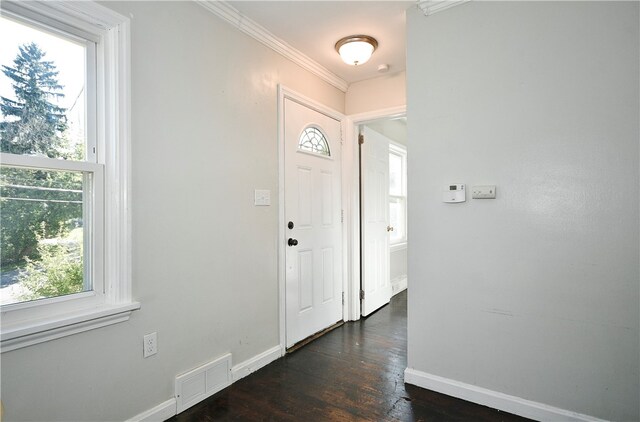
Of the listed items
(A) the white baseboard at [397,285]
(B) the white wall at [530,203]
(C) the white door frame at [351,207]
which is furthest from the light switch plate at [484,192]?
(A) the white baseboard at [397,285]

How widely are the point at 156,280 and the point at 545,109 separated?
7.65 feet

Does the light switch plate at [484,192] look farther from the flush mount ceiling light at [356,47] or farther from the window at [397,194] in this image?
the window at [397,194]

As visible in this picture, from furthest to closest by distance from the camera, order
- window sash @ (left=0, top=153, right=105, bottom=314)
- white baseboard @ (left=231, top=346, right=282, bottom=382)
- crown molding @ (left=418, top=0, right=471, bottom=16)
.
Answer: white baseboard @ (left=231, top=346, right=282, bottom=382) → crown molding @ (left=418, top=0, right=471, bottom=16) → window sash @ (left=0, top=153, right=105, bottom=314)

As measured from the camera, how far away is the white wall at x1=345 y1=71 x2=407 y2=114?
319 cm

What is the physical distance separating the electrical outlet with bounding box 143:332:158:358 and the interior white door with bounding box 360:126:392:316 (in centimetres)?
221

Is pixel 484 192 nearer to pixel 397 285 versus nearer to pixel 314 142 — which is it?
pixel 314 142

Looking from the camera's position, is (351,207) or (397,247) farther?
(397,247)

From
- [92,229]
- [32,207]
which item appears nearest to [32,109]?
[32,207]

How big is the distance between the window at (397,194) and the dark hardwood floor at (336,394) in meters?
2.16

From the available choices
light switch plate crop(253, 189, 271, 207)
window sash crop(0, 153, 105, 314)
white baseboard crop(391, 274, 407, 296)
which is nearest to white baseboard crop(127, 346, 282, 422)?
window sash crop(0, 153, 105, 314)

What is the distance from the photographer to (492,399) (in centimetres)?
197

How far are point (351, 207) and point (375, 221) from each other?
1.55 ft

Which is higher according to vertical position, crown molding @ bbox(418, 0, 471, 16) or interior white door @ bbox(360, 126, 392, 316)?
crown molding @ bbox(418, 0, 471, 16)

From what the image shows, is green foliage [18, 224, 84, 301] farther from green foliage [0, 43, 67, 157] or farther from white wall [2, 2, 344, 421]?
green foliage [0, 43, 67, 157]
